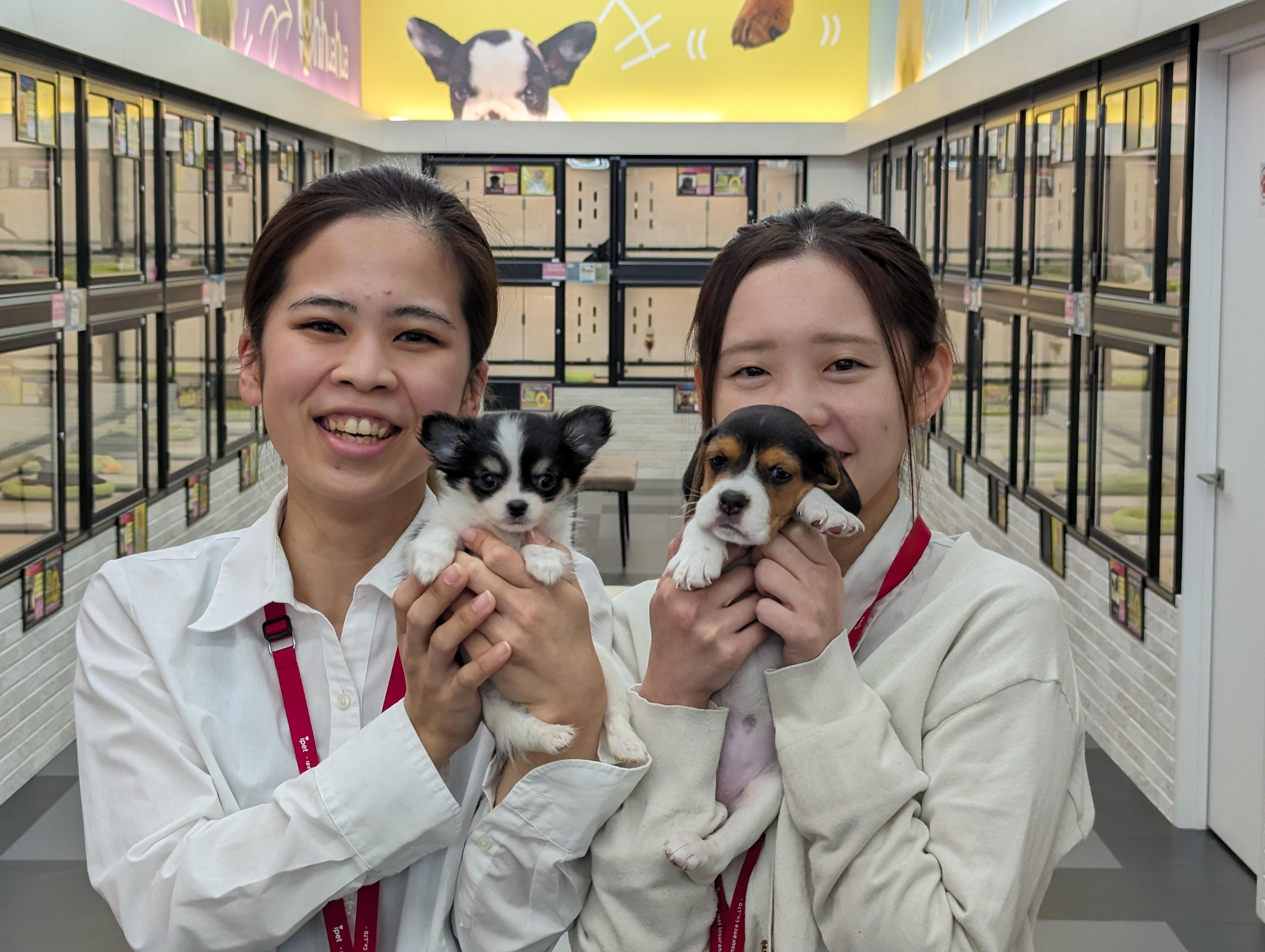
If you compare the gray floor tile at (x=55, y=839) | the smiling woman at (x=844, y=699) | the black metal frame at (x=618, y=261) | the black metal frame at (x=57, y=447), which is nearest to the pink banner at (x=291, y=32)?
the black metal frame at (x=618, y=261)

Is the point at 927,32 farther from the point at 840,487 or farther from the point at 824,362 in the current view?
the point at 840,487

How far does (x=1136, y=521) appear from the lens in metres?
5.55

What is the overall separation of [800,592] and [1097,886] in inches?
133

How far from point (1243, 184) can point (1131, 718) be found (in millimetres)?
2306

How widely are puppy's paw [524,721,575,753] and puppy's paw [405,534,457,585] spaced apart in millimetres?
252

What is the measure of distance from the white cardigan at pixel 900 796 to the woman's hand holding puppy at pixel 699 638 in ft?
0.12

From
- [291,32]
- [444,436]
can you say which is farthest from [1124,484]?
[291,32]

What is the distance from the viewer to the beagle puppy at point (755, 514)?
5.61 feet

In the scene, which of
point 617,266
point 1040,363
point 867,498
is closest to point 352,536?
point 867,498

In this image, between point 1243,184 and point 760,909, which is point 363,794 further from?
point 1243,184

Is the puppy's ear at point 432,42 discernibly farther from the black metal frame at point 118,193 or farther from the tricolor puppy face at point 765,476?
the tricolor puppy face at point 765,476

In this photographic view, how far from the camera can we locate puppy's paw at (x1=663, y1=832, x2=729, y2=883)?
1.60 metres

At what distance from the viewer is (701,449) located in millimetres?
1852

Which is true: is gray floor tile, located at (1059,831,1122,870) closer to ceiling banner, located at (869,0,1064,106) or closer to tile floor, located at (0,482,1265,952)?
tile floor, located at (0,482,1265,952)
